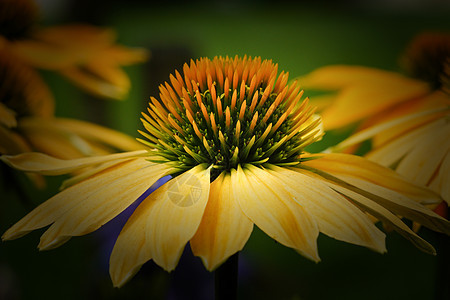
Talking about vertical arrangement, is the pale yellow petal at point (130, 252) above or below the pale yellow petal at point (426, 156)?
below

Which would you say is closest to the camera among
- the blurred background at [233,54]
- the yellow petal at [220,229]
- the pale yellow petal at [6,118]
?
the yellow petal at [220,229]

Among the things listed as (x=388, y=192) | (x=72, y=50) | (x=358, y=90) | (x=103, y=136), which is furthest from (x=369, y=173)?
(x=72, y=50)

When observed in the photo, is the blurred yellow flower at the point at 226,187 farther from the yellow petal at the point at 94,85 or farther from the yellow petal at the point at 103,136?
the yellow petal at the point at 94,85

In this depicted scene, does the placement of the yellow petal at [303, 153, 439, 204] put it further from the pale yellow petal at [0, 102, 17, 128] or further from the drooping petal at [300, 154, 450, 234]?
the pale yellow petal at [0, 102, 17, 128]

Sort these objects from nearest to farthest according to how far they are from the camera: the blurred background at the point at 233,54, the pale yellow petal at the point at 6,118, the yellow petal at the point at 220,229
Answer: the yellow petal at the point at 220,229 → the pale yellow petal at the point at 6,118 → the blurred background at the point at 233,54

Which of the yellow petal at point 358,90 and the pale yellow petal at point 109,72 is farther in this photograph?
the pale yellow petal at point 109,72

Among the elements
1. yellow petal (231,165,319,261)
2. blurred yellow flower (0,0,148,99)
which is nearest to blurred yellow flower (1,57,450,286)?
yellow petal (231,165,319,261)

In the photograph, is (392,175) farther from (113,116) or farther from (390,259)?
(113,116)

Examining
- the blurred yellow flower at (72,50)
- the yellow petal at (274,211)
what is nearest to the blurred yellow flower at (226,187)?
the yellow petal at (274,211)

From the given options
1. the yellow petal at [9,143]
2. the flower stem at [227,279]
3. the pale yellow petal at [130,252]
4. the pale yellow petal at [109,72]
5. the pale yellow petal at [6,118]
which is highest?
the pale yellow petal at [109,72]
